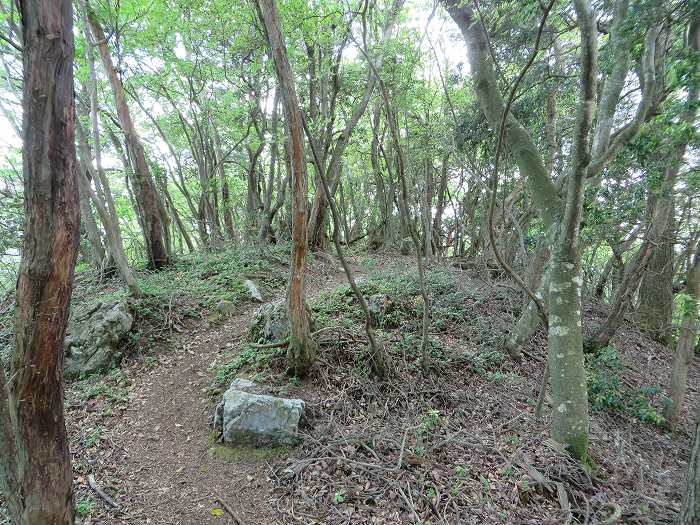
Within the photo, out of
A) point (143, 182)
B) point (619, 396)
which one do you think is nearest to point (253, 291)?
point (143, 182)

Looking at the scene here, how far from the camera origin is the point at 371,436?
4.15 meters

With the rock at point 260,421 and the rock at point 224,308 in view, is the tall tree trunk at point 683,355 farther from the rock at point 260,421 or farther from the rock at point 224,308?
the rock at point 224,308

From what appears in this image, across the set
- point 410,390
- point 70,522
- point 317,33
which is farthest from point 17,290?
point 317,33

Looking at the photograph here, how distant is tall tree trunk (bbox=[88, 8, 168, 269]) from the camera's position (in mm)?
8503

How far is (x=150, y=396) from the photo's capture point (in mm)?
5160

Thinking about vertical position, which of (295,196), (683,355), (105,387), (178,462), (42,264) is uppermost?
(295,196)

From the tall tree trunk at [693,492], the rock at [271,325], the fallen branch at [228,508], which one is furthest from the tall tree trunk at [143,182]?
the tall tree trunk at [693,492]

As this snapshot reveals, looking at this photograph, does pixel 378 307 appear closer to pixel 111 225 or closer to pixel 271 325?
pixel 271 325

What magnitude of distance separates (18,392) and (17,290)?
66 centimetres

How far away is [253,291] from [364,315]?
386 cm

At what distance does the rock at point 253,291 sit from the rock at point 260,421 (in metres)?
4.17

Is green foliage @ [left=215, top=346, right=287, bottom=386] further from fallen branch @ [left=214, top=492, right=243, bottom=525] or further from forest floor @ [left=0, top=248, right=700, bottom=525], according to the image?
fallen branch @ [left=214, top=492, right=243, bottom=525]

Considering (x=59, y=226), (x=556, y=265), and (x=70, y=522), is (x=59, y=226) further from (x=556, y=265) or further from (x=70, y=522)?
(x=556, y=265)

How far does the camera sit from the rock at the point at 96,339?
5609 millimetres
